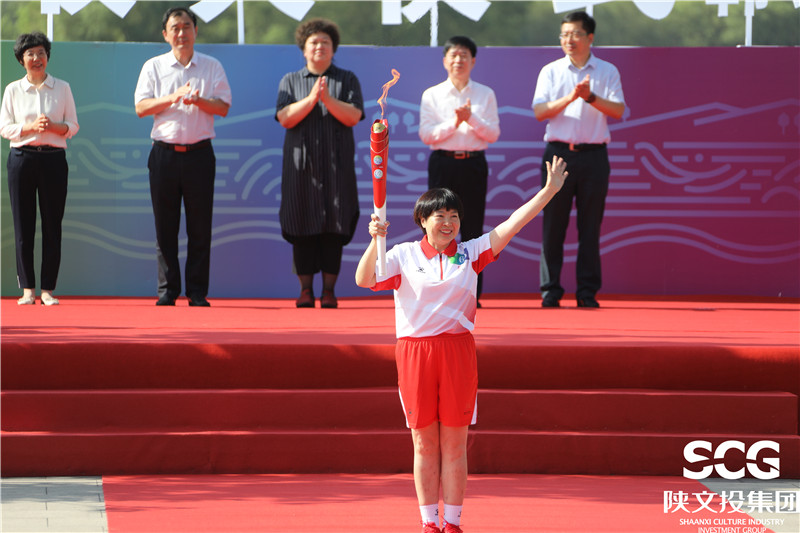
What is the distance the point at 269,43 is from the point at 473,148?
78.7 inches

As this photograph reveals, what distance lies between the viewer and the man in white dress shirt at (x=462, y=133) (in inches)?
291

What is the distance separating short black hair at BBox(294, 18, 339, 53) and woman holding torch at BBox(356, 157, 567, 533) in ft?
11.5

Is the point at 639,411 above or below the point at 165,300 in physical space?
below

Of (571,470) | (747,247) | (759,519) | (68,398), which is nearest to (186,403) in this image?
(68,398)

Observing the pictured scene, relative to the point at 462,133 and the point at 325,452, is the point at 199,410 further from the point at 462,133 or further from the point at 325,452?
the point at 462,133

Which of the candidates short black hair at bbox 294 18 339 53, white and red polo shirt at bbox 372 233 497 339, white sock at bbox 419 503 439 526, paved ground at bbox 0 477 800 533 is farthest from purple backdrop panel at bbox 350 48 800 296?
white sock at bbox 419 503 439 526

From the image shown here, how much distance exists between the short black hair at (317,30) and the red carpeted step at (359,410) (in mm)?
2860

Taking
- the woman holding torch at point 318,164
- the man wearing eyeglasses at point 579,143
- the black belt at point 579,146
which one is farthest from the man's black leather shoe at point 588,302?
the woman holding torch at point 318,164

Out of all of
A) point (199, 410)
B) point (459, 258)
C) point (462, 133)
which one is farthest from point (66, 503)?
point (462, 133)

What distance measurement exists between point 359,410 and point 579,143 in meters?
3.04

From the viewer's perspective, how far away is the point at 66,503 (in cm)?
438

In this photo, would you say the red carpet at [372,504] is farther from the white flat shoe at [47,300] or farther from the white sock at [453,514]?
the white flat shoe at [47,300]

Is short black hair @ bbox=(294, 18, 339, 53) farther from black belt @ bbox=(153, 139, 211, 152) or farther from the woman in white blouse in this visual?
the woman in white blouse

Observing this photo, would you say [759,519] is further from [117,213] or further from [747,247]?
[117,213]
